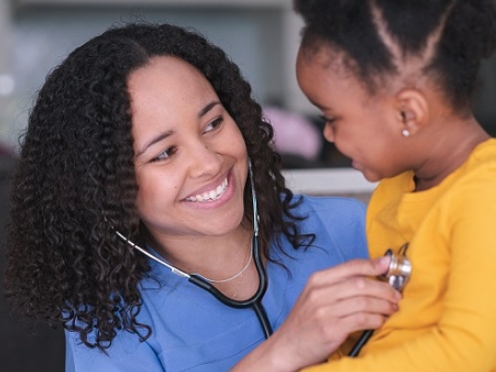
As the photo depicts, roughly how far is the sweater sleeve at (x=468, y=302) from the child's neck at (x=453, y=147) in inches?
3.2

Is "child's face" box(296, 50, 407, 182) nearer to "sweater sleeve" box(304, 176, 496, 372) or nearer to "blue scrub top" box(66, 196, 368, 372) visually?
"sweater sleeve" box(304, 176, 496, 372)

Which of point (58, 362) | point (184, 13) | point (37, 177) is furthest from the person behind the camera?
point (184, 13)

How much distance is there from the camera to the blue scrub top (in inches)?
58.7

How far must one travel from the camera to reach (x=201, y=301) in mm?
1556

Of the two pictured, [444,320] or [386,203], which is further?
[386,203]

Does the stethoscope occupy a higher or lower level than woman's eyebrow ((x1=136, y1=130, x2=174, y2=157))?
lower

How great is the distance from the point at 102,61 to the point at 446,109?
0.66 metres

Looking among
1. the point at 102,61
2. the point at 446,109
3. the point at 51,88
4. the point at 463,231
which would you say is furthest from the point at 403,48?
the point at 51,88

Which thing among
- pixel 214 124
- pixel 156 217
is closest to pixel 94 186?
pixel 156 217

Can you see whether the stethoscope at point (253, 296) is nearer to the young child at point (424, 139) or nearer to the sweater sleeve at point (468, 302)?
the young child at point (424, 139)

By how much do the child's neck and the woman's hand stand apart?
5.5 inches

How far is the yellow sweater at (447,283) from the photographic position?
996 millimetres

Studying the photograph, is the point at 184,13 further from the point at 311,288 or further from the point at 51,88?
the point at 311,288

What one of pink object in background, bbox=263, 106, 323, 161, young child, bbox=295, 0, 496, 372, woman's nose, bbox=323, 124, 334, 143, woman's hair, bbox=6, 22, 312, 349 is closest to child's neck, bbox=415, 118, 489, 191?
young child, bbox=295, 0, 496, 372
